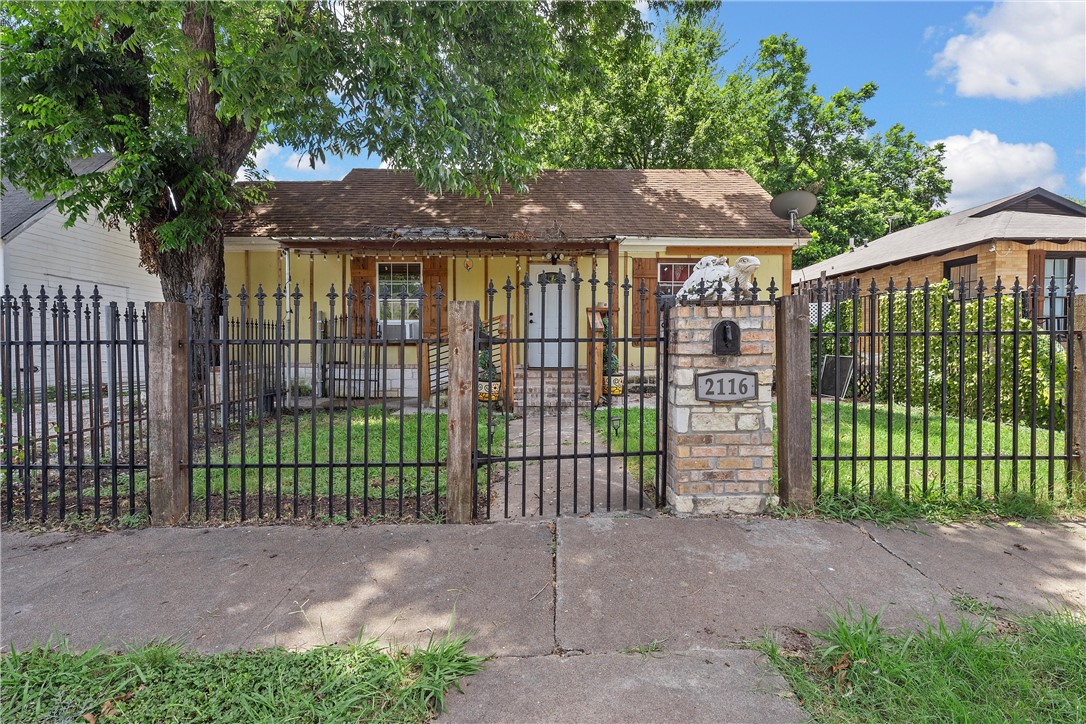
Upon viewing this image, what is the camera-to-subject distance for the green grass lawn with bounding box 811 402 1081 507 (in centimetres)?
363

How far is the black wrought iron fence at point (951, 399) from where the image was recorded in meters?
3.56

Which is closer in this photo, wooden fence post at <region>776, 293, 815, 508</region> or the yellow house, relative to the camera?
wooden fence post at <region>776, 293, 815, 508</region>

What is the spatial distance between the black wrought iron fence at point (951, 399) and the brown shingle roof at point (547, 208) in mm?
3336

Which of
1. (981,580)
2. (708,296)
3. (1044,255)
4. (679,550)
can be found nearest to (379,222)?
(708,296)

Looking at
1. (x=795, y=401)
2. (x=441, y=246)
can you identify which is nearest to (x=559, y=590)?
(x=795, y=401)

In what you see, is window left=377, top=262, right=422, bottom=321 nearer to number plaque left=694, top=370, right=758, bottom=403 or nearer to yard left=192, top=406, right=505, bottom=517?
yard left=192, top=406, right=505, bottom=517

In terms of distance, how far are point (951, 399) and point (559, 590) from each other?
7885mm

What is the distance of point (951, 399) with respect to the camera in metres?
7.75

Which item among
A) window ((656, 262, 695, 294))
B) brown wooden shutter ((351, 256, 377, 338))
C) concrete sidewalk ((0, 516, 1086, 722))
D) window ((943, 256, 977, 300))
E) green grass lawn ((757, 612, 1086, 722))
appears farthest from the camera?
window ((943, 256, 977, 300))

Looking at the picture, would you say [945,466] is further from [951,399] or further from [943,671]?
[951,399]

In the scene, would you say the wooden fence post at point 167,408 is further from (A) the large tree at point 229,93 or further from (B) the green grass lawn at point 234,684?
(A) the large tree at point 229,93

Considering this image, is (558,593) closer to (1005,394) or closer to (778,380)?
(778,380)

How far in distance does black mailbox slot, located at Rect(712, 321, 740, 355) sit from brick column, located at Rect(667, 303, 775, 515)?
1.5 inches

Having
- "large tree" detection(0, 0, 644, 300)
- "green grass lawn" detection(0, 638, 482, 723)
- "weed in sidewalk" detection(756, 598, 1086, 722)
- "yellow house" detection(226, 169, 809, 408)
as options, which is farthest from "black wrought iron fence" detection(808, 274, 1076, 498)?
"large tree" detection(0, 0, 644, 300)
